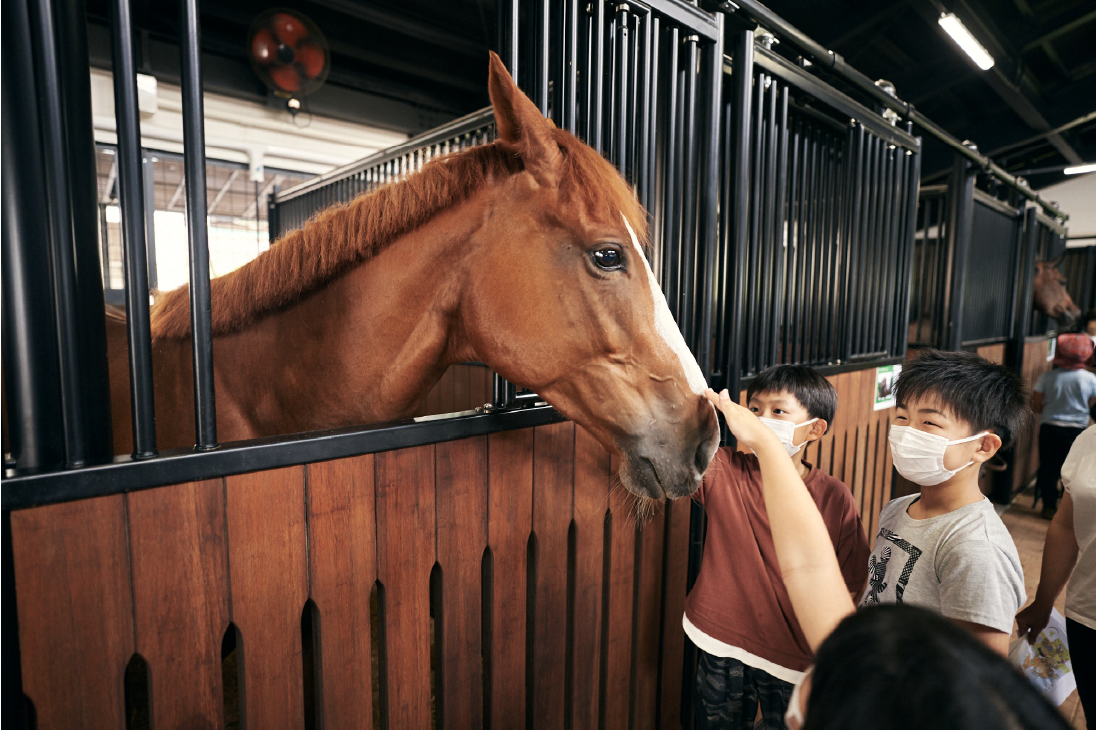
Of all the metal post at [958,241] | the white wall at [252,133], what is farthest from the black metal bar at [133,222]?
the white wall at [252,133]

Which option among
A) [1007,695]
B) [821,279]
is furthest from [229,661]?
[821,279]

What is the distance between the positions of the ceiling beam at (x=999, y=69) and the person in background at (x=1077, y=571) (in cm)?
464

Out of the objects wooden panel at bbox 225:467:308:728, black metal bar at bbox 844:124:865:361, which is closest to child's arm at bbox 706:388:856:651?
wooden panel at bbox 225:467:308:728

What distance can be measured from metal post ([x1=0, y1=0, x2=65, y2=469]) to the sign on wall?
126 inches

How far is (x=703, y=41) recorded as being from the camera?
1695 mm

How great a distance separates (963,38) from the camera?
388 cm

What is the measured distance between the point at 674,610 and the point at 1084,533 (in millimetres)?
1130

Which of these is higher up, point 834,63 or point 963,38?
point 963,38

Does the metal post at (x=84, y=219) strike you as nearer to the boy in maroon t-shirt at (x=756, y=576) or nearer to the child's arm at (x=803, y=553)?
the child's arm at (x=803, y=553)

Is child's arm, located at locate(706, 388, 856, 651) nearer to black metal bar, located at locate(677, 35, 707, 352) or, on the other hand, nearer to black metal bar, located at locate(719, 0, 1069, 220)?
black metal bar, located at locate(677, 35, 707, 352)

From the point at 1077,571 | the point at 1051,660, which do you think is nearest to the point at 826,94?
the point at 1077,571

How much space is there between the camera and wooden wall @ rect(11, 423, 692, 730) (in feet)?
2.37

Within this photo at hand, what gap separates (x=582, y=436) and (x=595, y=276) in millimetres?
524

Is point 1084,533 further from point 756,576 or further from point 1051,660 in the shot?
point 756,576
